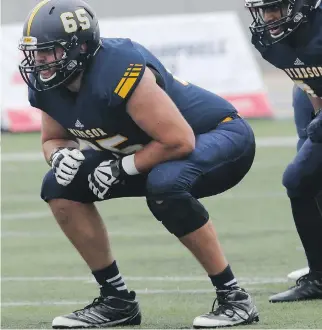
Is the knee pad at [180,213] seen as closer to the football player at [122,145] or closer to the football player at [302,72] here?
the football player at [122,145]

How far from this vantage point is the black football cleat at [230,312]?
507 cm

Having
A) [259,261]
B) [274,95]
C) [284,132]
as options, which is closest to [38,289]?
[259,261]

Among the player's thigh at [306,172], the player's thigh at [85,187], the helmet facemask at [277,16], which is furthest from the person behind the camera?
the player's thigh at [306,172]

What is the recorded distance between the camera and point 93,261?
5395 mm

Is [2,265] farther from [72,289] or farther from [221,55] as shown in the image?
[221,55]

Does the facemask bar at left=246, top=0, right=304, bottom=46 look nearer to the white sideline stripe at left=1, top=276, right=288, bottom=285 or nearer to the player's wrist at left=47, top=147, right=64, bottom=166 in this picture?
the player's wrist at left=47, top=147, right=64, bottom=166

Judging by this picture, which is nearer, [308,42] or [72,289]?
[308,42]

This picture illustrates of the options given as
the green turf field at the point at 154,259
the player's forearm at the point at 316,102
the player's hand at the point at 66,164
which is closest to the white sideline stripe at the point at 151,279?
the green turf field at the point at 154,259

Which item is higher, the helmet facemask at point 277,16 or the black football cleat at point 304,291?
the helmet facemask at point 277,16

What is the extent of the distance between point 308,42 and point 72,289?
186 cm

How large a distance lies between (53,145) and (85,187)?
32 centimetres

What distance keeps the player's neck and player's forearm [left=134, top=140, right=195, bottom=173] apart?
403mm

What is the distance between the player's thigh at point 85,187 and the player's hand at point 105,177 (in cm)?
7

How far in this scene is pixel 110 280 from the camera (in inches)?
213
